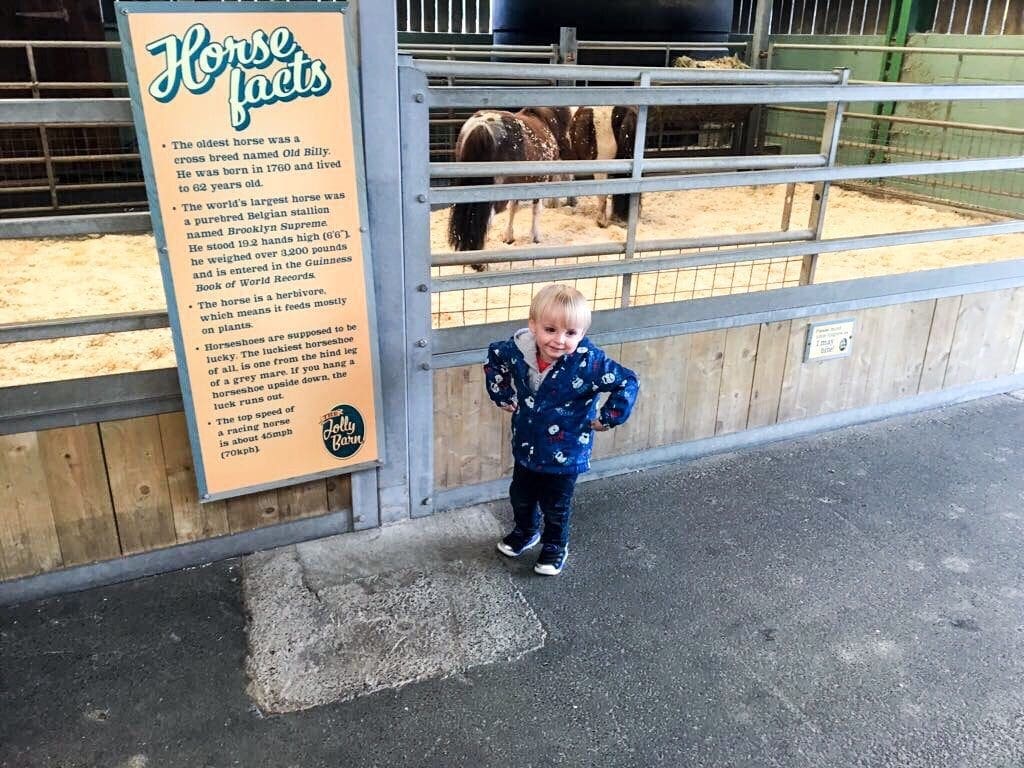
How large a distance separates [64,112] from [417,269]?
1.01 m

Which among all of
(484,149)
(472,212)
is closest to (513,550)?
(472,212)

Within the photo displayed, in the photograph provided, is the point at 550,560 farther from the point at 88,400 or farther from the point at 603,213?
the point at 603,213

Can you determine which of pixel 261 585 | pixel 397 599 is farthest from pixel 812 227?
pixel 261 585

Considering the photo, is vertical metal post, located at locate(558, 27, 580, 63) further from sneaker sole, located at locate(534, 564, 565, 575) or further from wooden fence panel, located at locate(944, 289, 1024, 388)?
sneaker sole, located at locate(534, 564, 565, 575)

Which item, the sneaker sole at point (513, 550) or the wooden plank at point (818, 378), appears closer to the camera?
the sneaker sole at point (513, 550)

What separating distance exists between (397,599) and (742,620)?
3.30ft

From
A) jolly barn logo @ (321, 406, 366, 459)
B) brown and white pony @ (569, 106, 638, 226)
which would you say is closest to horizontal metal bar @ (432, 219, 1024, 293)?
jolly barn logo @ (321, 406, 366, 459)

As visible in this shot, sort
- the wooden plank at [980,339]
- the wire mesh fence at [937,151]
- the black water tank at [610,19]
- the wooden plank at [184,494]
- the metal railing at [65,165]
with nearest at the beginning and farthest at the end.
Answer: the wooden plank at [184,494] → the wooden plank at [980,339] → the metal railing at [65,165] → the wire mesh fence at [937,151] → the black water tank at [610,19]

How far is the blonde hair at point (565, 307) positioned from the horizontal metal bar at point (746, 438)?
0.98 meters

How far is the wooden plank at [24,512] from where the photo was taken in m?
2.21

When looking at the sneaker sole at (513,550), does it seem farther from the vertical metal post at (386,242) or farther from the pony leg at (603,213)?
the pony leg at (603,213)

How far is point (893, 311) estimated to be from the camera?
140 inches

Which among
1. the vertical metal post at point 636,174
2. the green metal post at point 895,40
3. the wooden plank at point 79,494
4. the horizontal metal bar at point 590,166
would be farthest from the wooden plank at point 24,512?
the green metal post at point 895,40

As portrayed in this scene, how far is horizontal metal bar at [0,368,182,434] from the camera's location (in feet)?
7.13
